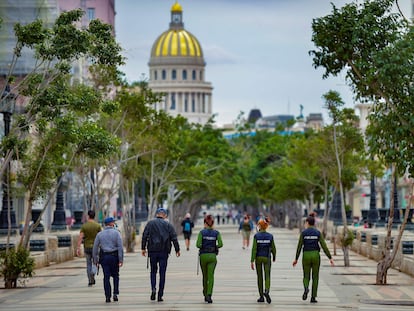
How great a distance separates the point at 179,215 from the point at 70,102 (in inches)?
2527

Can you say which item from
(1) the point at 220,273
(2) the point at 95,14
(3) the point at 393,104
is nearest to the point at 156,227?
(3) the point at 393,104

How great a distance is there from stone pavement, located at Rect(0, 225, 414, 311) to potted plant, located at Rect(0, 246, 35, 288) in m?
0.39

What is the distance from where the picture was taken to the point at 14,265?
99.3ft

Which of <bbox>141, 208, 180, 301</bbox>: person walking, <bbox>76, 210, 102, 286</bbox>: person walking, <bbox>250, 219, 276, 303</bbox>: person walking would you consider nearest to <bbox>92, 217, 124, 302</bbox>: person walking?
<bbox>141, 208, 180, 301</bbox>: person walking

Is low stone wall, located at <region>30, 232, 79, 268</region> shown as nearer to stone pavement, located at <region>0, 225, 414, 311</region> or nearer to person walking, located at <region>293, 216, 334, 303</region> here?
stone pavement, located at <region>0, 225, 414, 311</region>

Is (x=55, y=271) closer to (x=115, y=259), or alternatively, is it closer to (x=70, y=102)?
(x=70, y=102)

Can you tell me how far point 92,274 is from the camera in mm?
30719

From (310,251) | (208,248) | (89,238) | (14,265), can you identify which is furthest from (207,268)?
(14,265)

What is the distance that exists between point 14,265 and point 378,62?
10.2 m

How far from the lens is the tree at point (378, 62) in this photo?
984 inches

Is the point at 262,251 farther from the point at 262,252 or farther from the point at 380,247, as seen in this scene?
the point at 380,247

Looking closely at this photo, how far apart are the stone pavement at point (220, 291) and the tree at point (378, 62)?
3105 millimetres

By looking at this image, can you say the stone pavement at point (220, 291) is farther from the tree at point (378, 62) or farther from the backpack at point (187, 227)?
the backpack at point (187, 227)

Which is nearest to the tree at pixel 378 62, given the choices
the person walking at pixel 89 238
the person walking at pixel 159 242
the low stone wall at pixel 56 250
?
the person walking at pixel 159 242
